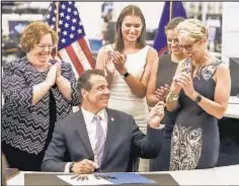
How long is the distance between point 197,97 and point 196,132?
173 millimetres

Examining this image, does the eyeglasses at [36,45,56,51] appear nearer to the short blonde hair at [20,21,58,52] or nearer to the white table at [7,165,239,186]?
the short blonde hair at [20,21,58,52]

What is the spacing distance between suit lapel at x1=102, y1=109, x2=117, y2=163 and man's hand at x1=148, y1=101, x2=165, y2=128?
17cm

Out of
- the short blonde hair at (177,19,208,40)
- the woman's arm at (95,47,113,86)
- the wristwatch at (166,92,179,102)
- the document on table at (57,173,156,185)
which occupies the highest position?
the short blonde hair at (177,19,208,40)

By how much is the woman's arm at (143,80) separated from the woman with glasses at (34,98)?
257mm

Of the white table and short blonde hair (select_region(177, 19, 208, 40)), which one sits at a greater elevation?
short blonde hair (select_region(177, 19, 208, 40))

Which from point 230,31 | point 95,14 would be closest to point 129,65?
point 95,14

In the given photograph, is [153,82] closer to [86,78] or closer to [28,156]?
[86,78]

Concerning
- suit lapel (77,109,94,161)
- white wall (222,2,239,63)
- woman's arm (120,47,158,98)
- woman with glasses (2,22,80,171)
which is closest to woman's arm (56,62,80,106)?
woman with glasses (2,22,80,171)

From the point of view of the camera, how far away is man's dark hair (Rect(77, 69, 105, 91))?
8.44 ft

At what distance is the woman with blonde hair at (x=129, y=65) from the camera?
2602mm

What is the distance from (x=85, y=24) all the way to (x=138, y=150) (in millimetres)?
639

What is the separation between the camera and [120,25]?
8.52 ft

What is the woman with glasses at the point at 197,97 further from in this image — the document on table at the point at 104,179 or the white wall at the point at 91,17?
the white wall at the point at 91,17

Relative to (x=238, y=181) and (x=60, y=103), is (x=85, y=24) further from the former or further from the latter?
(x=238, y=181)
